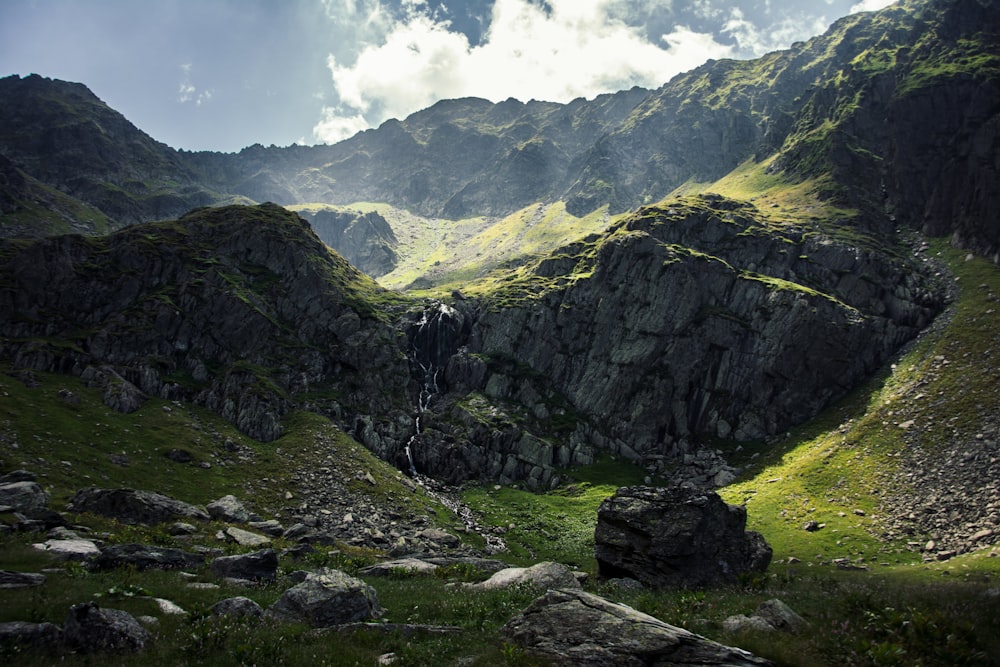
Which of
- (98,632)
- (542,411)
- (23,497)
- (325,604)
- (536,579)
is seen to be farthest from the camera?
Answer: (542,411)

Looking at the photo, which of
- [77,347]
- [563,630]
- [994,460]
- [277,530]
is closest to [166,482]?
[277,530]

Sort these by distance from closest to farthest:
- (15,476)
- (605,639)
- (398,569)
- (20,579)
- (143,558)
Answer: (605,639) → (20,579) → (143,558) → (398,569) → (15,476)

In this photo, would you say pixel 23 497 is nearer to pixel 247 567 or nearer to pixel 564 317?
pixel 247 567

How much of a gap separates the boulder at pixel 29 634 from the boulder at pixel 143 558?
38.3 ft

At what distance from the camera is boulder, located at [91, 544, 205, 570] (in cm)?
2400

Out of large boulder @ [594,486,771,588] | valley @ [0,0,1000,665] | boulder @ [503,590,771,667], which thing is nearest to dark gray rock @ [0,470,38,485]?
valley @ [0,0,1000,665]

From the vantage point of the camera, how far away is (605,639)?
13.9 meters

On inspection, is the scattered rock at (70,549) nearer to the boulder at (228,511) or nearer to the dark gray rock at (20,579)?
the dark gray rock at (20,579)

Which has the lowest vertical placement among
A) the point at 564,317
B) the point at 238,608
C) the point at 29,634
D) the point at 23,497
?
the point at 23,497

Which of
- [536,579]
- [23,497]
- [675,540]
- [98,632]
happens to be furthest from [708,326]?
[98,632]

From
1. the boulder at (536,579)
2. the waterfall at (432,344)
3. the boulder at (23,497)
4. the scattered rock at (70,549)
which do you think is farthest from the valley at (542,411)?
the waterfall at (432,344)

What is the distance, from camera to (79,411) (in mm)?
66625

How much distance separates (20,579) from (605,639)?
2186cm

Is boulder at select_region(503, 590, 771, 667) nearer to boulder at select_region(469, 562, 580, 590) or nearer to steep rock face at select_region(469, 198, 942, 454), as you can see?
boulder at select_region(469, 562, 580, 590)
